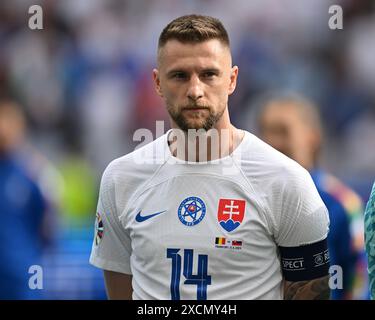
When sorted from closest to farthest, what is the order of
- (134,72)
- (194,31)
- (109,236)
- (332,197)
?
(194,31) < (109,236) < (332,197) < (134,72)

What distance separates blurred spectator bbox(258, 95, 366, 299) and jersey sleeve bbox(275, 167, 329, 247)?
1.40m

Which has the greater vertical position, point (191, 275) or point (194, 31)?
point (194, 31)

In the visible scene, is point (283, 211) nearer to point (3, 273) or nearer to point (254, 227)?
point (254, 227)

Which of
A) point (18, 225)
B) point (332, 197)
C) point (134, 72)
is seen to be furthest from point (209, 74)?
point (134, 72)

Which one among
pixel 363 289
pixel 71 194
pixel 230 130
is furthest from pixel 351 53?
pixel 230 130

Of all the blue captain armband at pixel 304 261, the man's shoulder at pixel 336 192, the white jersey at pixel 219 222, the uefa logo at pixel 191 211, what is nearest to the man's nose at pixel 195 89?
the white jersey at pixel 219 222

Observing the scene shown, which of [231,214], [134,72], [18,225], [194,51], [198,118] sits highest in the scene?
[134,72]

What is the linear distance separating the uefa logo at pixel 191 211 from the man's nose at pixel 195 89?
0.41 m

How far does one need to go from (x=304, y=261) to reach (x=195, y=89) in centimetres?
78

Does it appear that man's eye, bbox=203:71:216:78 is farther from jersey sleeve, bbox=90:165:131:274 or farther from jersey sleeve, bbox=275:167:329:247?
jersey sleeve, bbox=90:165:131:274

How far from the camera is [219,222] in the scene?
9.93ft

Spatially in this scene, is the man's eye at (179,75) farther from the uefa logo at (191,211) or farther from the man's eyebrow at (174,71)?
the uefa logo at (191,211)

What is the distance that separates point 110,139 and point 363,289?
144 inches

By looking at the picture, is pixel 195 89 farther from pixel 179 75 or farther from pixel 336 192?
pixel 336 192
